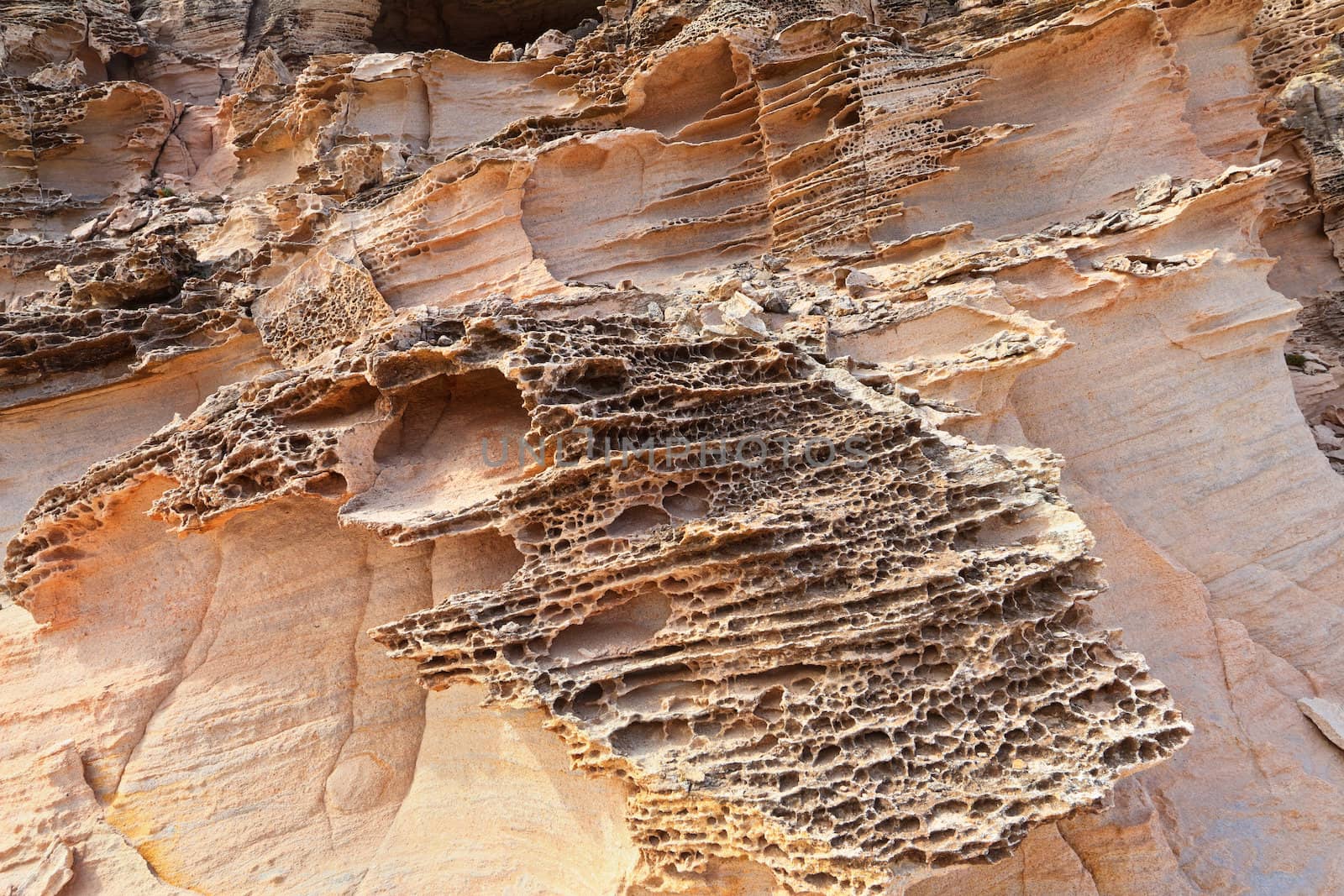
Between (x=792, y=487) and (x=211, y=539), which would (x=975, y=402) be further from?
(x=211, y=539)

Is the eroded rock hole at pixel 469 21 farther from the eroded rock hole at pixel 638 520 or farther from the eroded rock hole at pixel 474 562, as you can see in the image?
the eroded rock hole at pixel 638 520

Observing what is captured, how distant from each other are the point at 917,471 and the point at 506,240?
4.71m

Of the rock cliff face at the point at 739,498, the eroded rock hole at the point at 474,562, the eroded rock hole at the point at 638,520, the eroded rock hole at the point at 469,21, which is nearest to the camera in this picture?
the rock cliff face at the point at 739,498

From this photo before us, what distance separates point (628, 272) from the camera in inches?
267

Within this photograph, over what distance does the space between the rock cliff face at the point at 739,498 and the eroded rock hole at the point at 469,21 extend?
22.6 ft

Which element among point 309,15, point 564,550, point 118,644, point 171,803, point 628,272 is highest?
point 309,15

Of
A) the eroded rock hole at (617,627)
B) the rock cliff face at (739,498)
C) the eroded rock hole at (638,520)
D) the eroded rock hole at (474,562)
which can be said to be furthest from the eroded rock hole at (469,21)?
the eroded rock hole at (617,627)

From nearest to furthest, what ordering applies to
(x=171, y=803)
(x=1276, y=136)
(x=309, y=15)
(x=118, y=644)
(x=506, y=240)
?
(x=171, y=803), (x=118, y=644), (x=506, y=240), (x=1276, y=136), (x=309, y=15)

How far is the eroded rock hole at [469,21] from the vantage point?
13.1 meters

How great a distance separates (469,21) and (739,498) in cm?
1369

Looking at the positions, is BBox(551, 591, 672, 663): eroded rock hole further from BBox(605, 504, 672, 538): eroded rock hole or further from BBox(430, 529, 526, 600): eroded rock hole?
BBox(430, 529, 526, 600): eroded rock hole

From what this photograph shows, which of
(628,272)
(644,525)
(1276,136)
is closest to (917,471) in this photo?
(644,525)

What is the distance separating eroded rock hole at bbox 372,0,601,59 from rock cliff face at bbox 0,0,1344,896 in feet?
22.6

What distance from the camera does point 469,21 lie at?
44.5 feet
